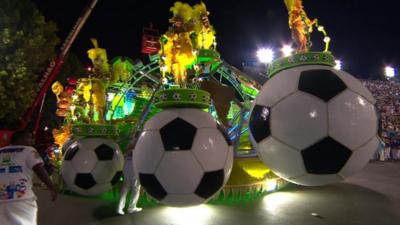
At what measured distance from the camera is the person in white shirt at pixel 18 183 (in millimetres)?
3102

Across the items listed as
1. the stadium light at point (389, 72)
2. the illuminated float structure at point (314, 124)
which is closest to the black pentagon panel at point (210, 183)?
the illuminated float structure at point (314, 124)

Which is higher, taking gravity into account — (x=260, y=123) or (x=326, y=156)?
(x=260, y=123)

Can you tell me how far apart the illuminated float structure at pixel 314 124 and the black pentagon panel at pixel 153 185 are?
74 centimetres

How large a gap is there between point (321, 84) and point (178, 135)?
981mm

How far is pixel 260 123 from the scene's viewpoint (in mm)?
1800

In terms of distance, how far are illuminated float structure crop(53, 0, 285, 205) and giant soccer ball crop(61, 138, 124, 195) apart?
42 millimetres

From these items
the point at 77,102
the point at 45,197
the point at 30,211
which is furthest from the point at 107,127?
the point at 77,102

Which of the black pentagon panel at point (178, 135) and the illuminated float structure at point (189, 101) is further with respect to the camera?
the illuminated float structure at point (189, 101)

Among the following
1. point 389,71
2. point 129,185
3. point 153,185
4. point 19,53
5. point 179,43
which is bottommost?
point 129,185

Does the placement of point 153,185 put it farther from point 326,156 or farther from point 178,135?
point 326,156

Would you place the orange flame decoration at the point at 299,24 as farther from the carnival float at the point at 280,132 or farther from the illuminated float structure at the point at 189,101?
the illuminated float structure at the point at 189,101

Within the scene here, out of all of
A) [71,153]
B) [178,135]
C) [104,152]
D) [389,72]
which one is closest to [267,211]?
[104,152]

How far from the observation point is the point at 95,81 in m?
7.04

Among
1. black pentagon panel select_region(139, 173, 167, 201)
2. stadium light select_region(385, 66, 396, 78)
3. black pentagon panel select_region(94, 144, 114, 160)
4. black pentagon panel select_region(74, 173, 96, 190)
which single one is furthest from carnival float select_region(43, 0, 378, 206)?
stadium light select_region(385, 66, 396, 78)
